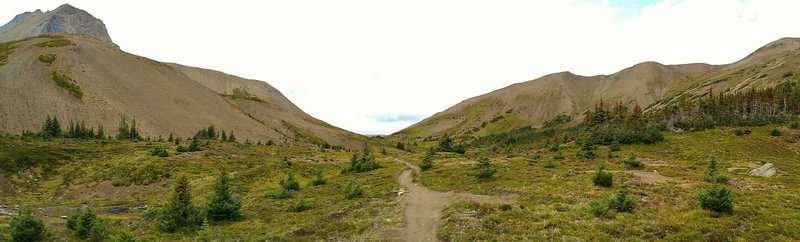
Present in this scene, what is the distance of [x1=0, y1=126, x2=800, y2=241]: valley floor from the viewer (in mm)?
25734

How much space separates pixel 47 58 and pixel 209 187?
507 ft

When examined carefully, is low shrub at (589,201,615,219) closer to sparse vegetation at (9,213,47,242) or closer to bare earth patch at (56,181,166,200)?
sparse vegetation at (9,213,47,242)

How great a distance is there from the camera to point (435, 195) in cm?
4056

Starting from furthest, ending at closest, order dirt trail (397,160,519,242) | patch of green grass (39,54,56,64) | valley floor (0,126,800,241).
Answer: patch of green grass (39,54,56,64)
dirt trail (397,160,519,242)
valley floor (0,126,800,241)

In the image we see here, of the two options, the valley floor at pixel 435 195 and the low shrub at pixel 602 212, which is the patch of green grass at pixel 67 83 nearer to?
the valley floor at pixel 435 195

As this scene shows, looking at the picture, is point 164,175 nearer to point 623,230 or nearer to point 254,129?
point 623,230

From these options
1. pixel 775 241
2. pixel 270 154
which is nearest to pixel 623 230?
pixel 775 241

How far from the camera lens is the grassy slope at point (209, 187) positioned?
29547 millimetres

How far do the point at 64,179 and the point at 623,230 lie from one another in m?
69.0

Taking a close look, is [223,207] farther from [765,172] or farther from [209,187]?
[765,172]

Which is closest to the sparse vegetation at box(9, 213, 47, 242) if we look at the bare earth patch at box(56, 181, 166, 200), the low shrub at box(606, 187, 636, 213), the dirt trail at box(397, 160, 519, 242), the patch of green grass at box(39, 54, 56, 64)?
the dirt trail at box(397, 160, 519, 242)

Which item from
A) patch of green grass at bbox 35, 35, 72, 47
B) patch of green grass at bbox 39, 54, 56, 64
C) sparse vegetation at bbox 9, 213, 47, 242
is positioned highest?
patch of green grass at bbox 35, 35, 72, 47

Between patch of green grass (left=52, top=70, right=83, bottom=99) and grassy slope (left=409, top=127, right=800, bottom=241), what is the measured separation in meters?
138

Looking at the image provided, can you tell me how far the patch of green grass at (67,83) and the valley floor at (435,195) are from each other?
73.5 meters
